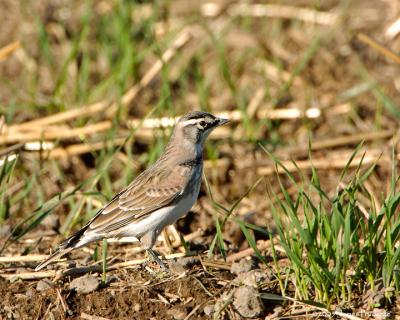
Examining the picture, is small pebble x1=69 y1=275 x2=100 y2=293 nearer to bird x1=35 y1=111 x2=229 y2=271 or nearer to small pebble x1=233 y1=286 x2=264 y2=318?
bird x1=35 y1=111 x2=229 y2=271

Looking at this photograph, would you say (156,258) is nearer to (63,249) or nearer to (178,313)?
(63,249)

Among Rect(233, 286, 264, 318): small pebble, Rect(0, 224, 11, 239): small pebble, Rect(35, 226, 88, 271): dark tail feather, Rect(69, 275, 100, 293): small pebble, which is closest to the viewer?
Rect(233, 286, 264, 318): small pebble

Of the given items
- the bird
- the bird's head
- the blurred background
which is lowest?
the blurred background

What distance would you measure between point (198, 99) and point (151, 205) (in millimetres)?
3950

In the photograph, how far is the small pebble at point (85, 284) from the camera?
21.0ft

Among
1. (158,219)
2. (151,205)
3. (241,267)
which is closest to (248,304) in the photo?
(241,267)

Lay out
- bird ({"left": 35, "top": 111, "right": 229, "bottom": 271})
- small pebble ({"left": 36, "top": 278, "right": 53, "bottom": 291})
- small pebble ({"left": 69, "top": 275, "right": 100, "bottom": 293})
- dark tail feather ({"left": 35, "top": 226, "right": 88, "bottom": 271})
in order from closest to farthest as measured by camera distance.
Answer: small pebble ({"left": 69, "top": 275, "right": 100, "bottom": 293})
small pebble ({"left": 36, "top": 278, "right": 53, "bottom": 291})
dark tail feather ({"left": 35, "top": 226, "right": 88, "bottom": 271})
bird ({"left": 35, "top": 111, "right": 229, "bottom": 271})

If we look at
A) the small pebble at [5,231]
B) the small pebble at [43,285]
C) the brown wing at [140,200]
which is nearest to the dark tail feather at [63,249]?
the small pebble at [43,285]

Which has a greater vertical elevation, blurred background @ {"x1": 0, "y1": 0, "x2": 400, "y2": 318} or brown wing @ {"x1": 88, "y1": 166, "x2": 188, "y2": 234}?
brown wing @ {"x1": 88, "y1": 166, "x2": 188, "y2": 234}

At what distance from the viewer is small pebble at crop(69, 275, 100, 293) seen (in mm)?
6395

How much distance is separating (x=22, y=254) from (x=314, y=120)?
177 inches

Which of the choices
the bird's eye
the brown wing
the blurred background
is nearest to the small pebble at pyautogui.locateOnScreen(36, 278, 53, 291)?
the brown wing

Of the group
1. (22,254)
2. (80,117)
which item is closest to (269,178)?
(80,117)

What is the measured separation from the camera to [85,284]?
643cm
